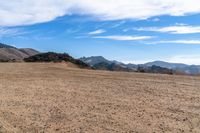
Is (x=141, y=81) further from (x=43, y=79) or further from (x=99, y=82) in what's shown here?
(x=43, y=79)

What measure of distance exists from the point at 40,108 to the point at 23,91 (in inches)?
185

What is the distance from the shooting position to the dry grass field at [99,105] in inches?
525

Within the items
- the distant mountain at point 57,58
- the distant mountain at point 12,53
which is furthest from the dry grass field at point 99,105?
the distant mountain at point 12,53

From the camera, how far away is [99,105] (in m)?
16.8

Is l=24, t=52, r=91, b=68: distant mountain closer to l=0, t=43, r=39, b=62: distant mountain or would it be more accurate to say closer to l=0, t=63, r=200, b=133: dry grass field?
l=0, t=63, r=200, b=133: dry grass field

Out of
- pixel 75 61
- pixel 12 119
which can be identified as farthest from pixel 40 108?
pixel 75 61

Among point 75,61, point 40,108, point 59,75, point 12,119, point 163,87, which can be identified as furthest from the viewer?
point 75,61

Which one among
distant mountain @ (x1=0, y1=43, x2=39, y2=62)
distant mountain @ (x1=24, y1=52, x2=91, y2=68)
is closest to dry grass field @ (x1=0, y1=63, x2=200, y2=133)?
distant mountain @ (x1=24, y1=52, x2=91, y2=68)

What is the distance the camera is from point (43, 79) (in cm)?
2594

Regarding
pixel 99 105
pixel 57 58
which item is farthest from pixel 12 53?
pixel 99 105

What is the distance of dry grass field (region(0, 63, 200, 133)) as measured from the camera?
13328 millimetres

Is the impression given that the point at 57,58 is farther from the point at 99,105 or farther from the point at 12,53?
the point at 12,53

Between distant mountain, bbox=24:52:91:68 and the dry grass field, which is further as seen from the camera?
distant mountain, bbox=24:52:91:68

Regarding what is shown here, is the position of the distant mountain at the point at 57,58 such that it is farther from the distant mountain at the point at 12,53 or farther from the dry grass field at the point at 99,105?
the distant mountain at the point at 12,53
